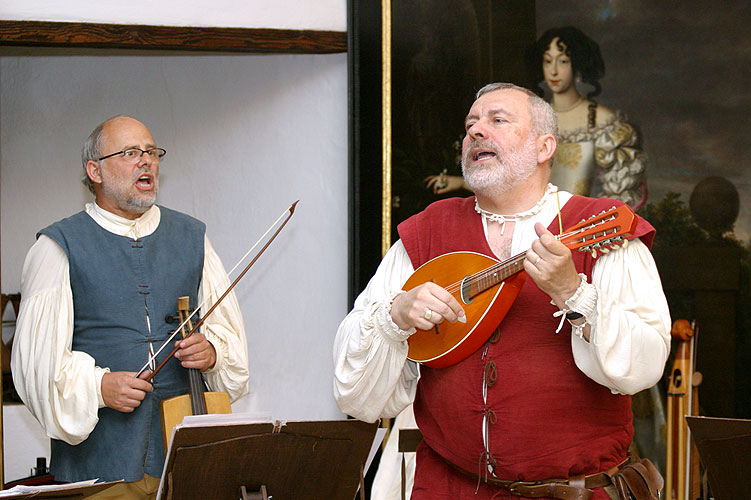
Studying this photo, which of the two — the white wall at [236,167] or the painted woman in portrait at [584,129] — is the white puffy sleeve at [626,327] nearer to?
the painted woman in portrait at [584,129]

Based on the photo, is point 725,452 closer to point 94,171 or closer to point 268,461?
point 268,461

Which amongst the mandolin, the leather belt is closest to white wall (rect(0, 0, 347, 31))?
the mandolin

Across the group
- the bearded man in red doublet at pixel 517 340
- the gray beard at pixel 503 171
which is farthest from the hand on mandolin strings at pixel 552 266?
the gray beard at pixel 503 171

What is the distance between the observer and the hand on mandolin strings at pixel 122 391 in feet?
10.4

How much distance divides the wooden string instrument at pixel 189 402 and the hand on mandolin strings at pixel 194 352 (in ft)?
0.13

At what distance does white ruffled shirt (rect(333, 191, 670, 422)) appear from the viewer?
92.9 inches

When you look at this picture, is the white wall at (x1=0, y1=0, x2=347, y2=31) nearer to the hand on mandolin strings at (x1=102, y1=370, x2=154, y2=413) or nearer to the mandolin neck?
the hand on mandolin strings at (x1=102, y1=370, x2=154, y2=413)

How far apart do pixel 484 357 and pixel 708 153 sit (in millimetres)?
2188

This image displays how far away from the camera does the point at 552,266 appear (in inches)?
90.0

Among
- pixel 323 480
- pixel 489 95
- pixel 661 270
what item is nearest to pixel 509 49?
pixel 661 270

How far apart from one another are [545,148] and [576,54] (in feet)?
5.81

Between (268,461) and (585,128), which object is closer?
(268,461)

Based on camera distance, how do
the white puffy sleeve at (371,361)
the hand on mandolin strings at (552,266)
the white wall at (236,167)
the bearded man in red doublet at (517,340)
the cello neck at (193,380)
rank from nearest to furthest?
the hand on mandolin strings at (552,266) < the bearded man in red doublet at (517,340) < the white puffy sleeve at (371,361) < the cello neck at (193,380) < the white wall at (236,167)

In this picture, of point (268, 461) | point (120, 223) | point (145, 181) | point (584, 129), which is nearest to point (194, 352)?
→ point (120, 223)
